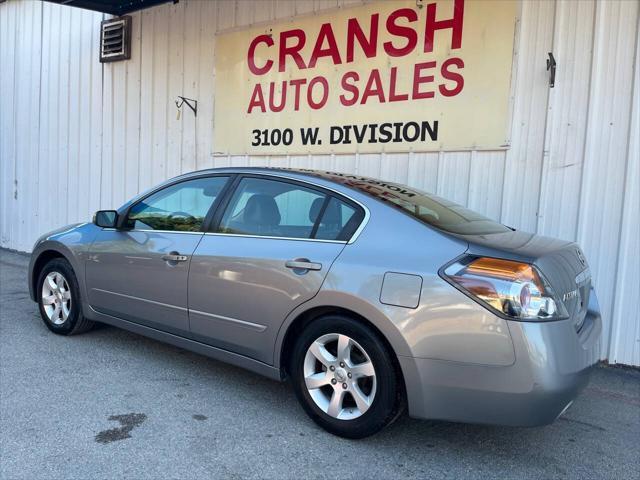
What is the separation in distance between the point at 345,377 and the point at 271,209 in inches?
47.4

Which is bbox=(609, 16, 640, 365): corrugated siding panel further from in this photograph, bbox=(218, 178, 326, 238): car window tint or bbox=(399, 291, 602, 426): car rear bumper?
bbox=(218, 178, 326, 238): car window tint

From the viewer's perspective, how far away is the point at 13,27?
33.0ft

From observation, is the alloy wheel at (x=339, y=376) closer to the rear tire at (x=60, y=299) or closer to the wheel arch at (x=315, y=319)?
the wheel arch at (x=315, y=319)

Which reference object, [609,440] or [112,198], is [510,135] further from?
[112,198]

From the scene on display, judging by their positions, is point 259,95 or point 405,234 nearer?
point 405,234

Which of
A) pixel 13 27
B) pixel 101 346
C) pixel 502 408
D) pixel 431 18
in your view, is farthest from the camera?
pixel 13 27

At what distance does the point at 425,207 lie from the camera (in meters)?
3.24

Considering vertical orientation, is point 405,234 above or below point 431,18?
below

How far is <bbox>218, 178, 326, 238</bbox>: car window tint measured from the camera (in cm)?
326

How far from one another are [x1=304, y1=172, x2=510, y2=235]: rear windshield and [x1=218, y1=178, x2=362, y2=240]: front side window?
0.64ft

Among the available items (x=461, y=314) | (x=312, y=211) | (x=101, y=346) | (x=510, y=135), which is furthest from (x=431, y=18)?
(x=101, y=346)

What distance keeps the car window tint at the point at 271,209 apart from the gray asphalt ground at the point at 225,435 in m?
1.16

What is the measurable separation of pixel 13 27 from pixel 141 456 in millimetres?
10256

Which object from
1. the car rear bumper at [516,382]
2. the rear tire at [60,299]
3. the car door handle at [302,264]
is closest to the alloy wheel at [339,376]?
the car rear bumper at [516,382]
